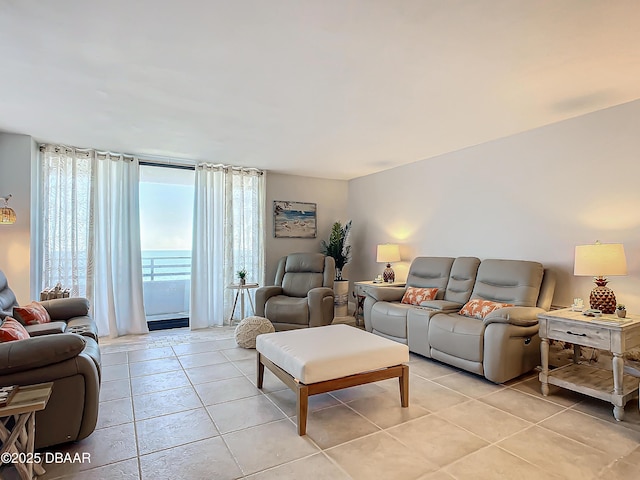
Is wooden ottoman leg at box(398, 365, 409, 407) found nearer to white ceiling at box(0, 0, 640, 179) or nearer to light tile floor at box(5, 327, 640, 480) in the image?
light tile floor at box(5, 327, 640, 480)

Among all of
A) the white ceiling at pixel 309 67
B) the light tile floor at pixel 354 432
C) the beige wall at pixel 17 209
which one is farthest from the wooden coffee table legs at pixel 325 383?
the beige wall at pixel 17 209

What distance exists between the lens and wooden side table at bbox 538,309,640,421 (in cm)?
243

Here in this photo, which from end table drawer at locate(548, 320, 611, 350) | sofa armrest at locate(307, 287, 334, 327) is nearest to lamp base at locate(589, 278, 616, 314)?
end table drawer at locate(548, 320, 611, 350)

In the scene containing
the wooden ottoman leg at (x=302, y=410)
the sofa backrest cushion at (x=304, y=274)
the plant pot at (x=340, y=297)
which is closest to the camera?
the wooden ottoman leg at (x=302, y=410)

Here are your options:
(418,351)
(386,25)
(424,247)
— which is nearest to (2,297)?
(386,25)

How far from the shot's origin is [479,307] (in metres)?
3.48

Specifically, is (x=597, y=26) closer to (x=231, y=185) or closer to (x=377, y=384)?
(x=377, y=384)

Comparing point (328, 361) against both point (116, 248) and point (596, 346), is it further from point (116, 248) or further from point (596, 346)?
point (116, 248)

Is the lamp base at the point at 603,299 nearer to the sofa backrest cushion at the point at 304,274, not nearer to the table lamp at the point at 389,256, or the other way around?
the table lamp at the point at 389,256

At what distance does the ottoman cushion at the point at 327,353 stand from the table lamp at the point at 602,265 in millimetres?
1585

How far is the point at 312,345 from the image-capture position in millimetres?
2615

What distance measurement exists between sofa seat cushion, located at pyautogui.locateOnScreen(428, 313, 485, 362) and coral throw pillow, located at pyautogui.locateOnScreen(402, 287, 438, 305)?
50 cm

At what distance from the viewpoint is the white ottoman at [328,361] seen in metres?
2.27

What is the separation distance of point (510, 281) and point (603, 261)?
2.94ft
